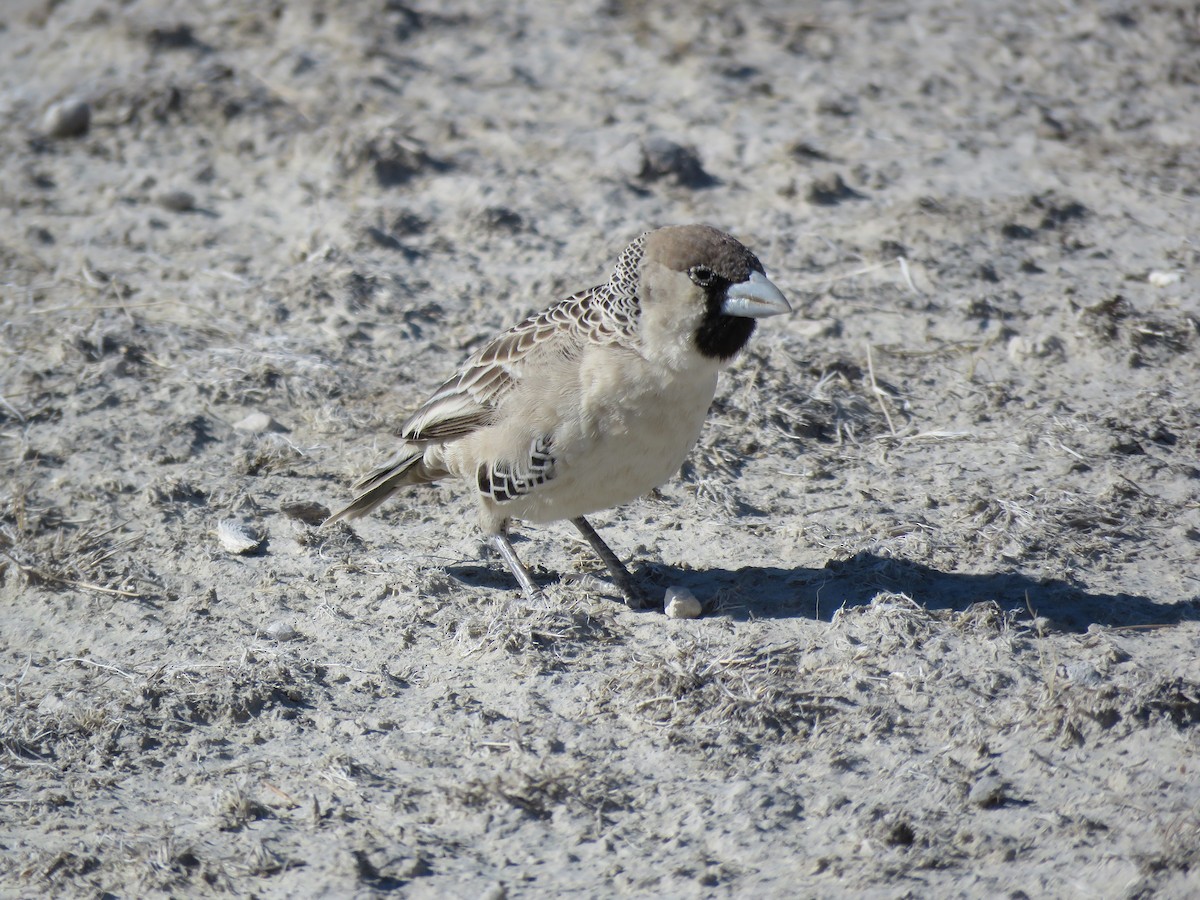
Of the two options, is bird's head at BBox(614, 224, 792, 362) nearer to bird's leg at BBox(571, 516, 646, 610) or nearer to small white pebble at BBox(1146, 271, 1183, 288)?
bird's leg at BBox(571, 516, 646, 610)

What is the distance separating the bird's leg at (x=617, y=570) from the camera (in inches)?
215

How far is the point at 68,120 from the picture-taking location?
931 cm

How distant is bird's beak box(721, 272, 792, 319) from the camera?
480 centimetres

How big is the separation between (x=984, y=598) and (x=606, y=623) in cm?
156

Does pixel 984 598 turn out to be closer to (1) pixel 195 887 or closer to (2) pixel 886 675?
(2) pixel 886 675

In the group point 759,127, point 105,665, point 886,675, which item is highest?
point 759,127

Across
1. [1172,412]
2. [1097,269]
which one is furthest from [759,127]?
[1172,412]

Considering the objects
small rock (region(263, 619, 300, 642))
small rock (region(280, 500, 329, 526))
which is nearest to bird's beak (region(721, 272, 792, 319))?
small rock (region(263, 619, 300, 642))

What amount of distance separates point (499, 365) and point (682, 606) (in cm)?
129

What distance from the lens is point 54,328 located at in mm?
7355

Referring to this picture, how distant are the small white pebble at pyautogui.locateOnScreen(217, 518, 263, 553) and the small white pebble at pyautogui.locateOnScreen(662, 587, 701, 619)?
196 cm

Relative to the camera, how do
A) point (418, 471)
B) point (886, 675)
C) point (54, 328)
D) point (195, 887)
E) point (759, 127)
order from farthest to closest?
point (759, 127) < point (54, 328) < point (418, 471) < point (886, 675) < point (195, 887)

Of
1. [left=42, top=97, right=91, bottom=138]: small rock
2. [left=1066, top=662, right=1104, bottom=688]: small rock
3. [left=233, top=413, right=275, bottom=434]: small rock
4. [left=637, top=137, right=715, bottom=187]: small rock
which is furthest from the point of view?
[left=42, top=97, right=91, bottom=138]: small rock

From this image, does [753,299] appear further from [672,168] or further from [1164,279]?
[672,168]
